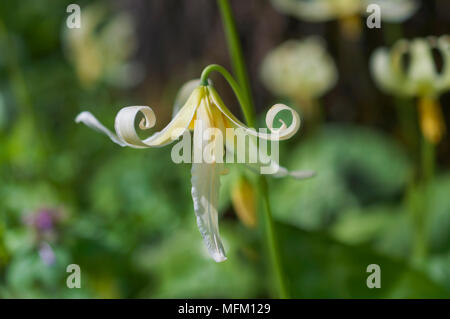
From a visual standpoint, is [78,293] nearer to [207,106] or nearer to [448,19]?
[207,106]

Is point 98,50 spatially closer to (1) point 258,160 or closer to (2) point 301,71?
(2) point 301,71

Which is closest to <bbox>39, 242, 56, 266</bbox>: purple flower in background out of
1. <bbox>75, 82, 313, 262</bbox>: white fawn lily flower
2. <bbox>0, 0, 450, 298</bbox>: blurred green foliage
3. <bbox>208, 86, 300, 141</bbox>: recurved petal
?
<bbox>0, 0, 450, 298</bbox>: blurred green foliage

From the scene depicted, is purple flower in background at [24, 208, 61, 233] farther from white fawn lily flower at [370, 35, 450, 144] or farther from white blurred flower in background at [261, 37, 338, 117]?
white blurred flower in background at [261, 37, 338, 117]

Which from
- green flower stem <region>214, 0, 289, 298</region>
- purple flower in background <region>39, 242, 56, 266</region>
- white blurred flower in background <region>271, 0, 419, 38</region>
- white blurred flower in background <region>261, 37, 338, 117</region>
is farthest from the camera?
white blurred flower in background <region>261, 37, 338, 117</region>

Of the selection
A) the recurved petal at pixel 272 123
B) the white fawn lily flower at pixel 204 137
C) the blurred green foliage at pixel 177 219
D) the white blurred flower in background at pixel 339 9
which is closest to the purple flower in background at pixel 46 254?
the blurred green foliage at pixel 177 219
